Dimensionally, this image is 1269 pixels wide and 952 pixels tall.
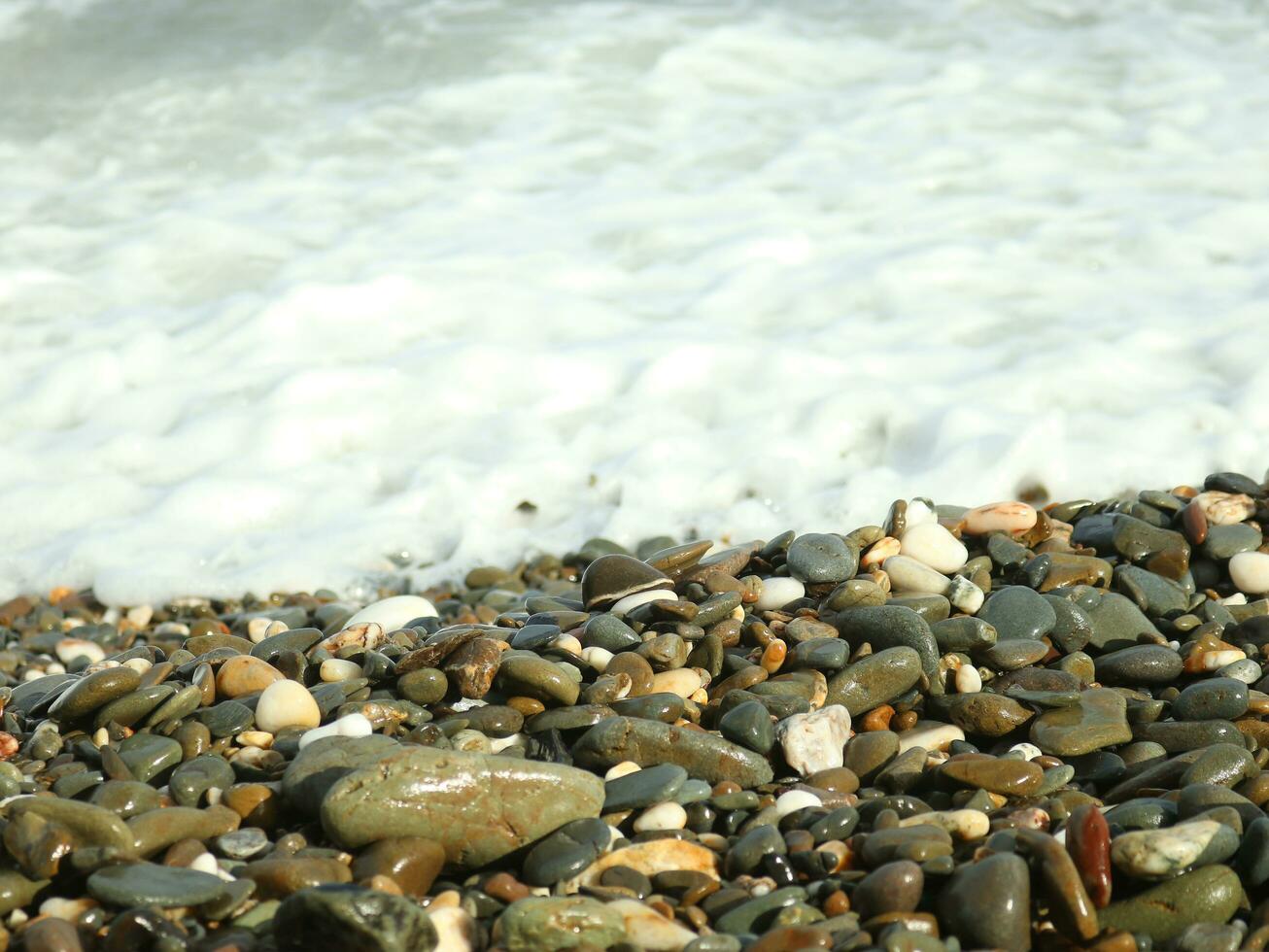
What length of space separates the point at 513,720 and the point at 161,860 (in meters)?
0.69

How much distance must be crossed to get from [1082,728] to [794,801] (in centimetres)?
65

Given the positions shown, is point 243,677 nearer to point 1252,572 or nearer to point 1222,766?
point 1222,766

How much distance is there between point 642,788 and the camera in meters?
2.18

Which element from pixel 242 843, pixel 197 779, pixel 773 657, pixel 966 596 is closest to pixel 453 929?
pixel 242 843

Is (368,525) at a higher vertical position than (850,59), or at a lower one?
lower

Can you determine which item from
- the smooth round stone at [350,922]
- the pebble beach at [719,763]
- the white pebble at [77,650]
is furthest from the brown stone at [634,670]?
the white pebble at [77,650]

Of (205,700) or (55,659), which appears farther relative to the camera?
(55,659)

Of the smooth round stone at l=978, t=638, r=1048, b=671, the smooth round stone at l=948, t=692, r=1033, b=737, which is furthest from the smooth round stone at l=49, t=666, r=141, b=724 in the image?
the smooth round stone at l=978, t=638, r=1048, b=671

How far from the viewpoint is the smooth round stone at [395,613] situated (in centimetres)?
321

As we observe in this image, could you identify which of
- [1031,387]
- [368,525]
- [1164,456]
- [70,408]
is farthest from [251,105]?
[1164,456]

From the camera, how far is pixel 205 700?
2564 mm

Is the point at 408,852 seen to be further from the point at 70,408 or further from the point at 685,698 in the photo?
the point at 70,408

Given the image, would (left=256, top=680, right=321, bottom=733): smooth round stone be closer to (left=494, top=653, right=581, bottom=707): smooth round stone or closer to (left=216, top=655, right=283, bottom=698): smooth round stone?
(left=216, top=655, right=283, bottom=698): smooth round stone

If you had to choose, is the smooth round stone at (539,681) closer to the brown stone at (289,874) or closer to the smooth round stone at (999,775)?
the brown stone at (289,874)
